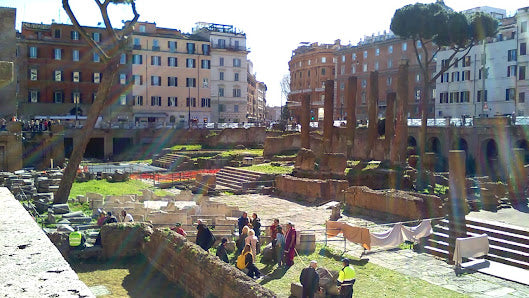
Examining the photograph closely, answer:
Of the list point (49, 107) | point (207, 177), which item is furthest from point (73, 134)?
point (207, 177)

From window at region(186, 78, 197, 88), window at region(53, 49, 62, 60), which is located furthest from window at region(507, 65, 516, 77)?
window at region(53, 49, 62, 60)

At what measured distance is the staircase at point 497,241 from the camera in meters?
13.3

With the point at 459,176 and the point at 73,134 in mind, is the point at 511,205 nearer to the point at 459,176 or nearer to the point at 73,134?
the point at 459,176

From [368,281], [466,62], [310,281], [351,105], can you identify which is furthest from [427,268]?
[466,62]

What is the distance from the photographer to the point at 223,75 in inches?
2506

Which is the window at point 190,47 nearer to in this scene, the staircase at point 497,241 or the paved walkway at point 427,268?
the paved walkway at point 427,268

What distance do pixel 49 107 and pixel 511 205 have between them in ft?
153

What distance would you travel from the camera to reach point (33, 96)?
52469 mm

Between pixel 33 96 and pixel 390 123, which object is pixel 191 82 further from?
pixel 390 123

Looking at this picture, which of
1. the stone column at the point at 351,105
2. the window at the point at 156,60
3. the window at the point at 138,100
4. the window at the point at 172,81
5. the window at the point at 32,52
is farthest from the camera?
the window at the point at 172,81

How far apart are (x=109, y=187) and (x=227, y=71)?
127 feet

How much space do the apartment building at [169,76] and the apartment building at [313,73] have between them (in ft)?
67.2

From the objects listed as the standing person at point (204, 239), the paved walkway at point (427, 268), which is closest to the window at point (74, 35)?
the paved walkway at point (427, 268)

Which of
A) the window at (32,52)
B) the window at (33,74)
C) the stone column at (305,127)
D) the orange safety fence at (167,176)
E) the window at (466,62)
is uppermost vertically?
the window at (32,52)
